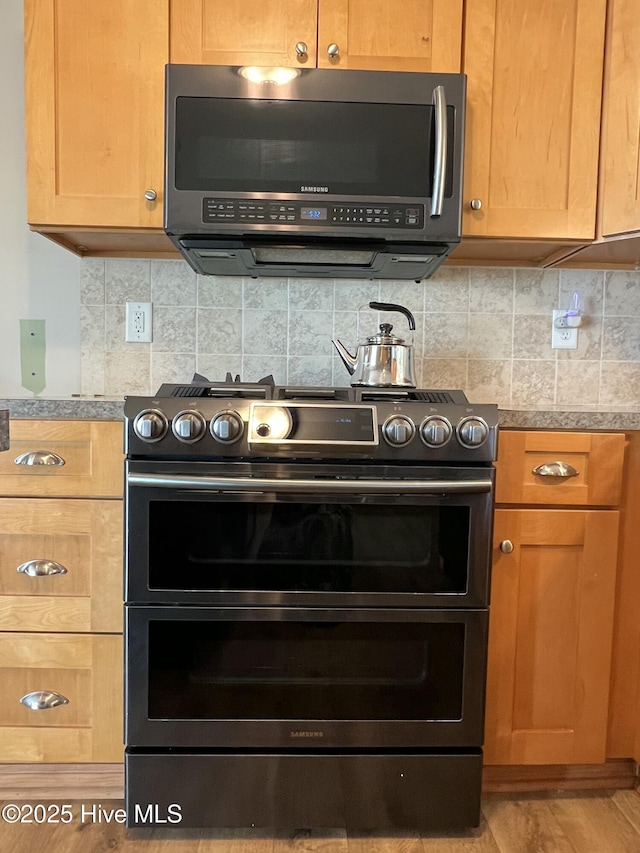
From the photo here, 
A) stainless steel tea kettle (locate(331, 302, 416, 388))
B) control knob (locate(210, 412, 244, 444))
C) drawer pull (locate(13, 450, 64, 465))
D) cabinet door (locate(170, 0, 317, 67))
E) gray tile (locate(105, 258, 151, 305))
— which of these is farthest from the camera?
gray tile (locate(105, 258, 151, 305))

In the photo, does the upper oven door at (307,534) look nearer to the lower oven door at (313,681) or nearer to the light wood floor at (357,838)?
the lower oven door at (313,681)

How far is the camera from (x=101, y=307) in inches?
72.7

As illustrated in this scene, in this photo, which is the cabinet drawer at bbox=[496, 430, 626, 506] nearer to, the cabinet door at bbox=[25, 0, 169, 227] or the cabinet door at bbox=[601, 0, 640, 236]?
the cabinet door at bbox=[601, 0, 640, 236]

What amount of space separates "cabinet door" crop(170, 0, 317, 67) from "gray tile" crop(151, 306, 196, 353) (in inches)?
25.5

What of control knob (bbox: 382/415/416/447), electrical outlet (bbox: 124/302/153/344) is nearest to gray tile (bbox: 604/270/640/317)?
control knob (bbox: 382/415/416/447)

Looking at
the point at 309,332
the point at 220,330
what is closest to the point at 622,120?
the point at 309,332

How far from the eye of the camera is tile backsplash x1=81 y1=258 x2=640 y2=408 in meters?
1.84

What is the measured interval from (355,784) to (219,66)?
160 cm

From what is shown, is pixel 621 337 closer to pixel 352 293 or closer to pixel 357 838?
pixel 352 293

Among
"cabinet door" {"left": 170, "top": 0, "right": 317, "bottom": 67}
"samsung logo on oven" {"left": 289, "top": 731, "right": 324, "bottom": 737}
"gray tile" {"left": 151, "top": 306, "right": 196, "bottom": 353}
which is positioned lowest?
"samsung logo on oven" {"left": 289, "top": 731, "right": 324, "bottom": 737}

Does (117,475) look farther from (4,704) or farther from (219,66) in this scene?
(219,66)

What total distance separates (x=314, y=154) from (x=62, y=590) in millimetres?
1135

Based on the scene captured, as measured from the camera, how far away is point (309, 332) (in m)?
1.85

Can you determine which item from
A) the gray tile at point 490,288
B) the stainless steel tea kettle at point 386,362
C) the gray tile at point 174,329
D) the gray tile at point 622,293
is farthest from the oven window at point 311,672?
the gray tile at point 622,293
